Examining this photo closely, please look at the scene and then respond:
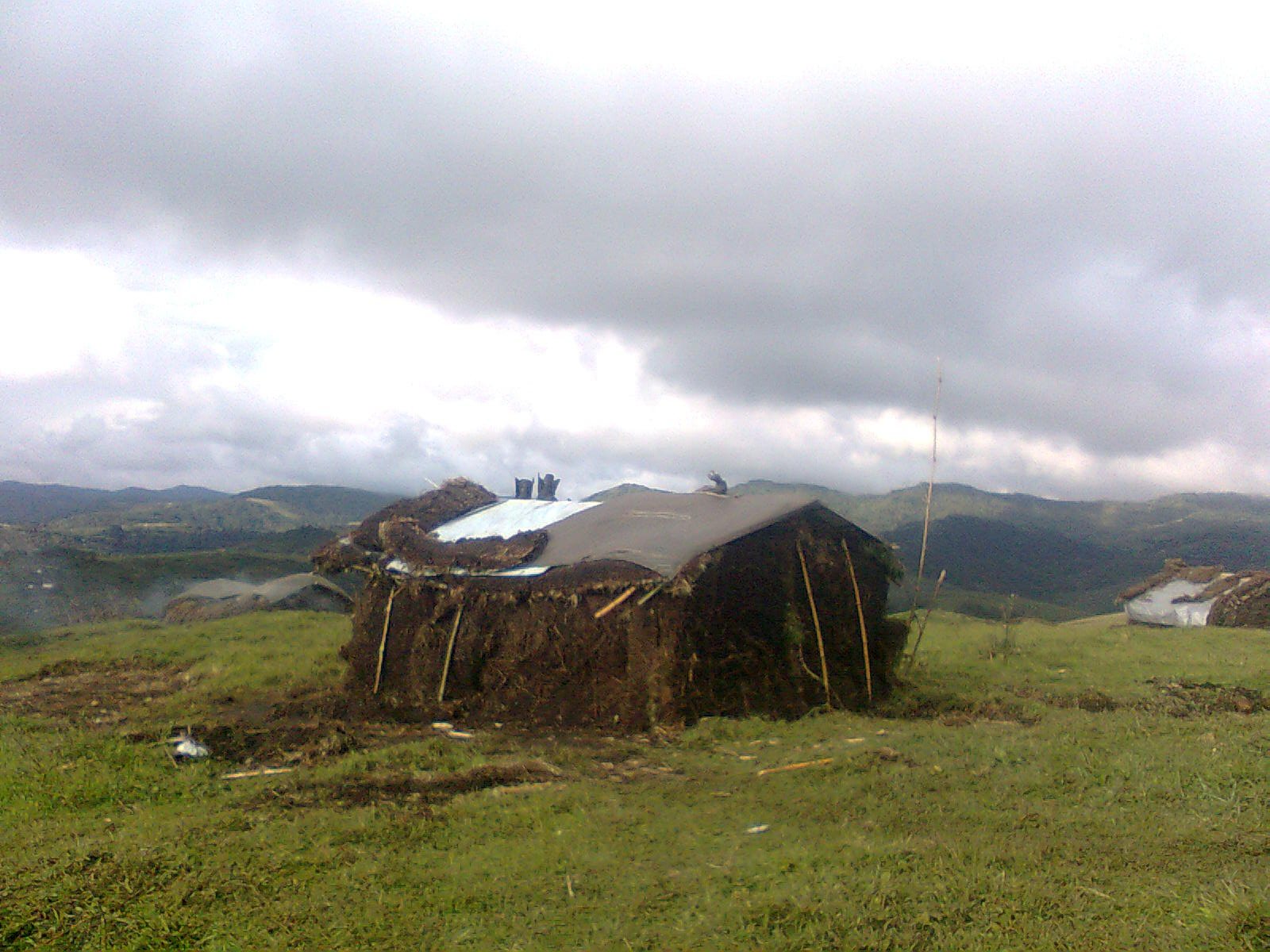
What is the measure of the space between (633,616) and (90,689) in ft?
36.8

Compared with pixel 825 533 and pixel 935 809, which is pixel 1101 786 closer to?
pixel 935 809

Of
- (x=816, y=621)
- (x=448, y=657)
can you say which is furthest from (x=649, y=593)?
(x=448, y=657)

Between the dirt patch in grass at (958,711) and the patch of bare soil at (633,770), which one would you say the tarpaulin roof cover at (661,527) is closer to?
the patch of bare soil at (633,770)

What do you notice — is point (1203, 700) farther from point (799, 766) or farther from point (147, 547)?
point (147, 547)

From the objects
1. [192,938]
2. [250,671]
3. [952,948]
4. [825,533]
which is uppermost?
[825,533]

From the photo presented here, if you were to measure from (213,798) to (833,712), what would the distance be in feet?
26.5

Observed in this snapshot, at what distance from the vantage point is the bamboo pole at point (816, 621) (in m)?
12.2

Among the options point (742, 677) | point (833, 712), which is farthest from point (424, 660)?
point (833, 712)

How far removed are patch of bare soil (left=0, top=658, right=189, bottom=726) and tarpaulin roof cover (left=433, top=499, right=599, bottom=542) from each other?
5.97m

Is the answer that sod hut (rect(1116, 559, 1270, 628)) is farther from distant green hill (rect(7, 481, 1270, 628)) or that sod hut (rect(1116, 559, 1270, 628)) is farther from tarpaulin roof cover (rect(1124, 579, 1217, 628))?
distant green hill (rect(7, 481, 1270, 628))

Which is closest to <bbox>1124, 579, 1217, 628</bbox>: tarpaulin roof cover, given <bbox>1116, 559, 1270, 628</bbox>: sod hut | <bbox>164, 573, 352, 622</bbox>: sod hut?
<bbox>1116, 559, 1270, 628</bbox>: sod hut

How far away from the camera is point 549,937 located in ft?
15.9

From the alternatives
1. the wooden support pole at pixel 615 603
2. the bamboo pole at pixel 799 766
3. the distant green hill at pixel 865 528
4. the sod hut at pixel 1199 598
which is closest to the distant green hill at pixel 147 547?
the distant green hill at pixel 865 528

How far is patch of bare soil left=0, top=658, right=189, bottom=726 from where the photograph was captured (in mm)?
12656
